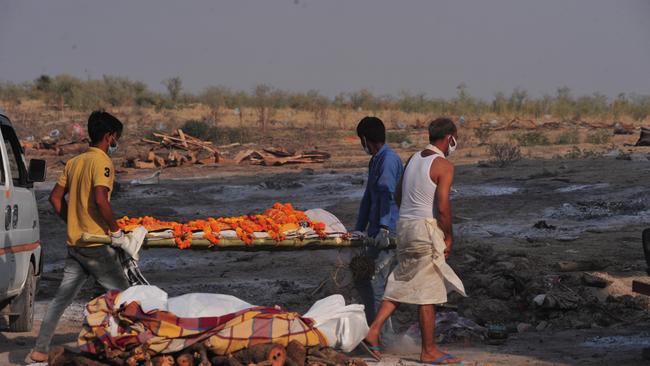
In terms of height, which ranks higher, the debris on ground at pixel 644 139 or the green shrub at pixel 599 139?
the debris on ground at pixel 644 139

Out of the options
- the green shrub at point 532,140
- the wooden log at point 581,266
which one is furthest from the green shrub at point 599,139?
the wooden log at point 581,266

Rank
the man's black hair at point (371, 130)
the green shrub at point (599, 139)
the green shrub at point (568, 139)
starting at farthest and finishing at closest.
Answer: the green shrub at point (568, 139) → the green shrub at point (599, 139) → the man's black hair at point (371, 130)

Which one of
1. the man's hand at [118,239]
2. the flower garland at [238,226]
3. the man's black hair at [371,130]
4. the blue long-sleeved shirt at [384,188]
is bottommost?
the flower garland at [238,226]

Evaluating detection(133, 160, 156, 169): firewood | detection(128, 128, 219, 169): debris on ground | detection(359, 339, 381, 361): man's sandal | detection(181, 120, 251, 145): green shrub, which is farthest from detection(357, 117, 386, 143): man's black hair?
detection(181, 120, 251, 145): green shrub

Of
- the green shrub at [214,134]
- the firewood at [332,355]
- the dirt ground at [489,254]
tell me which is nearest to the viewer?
the firewood at [332,355]

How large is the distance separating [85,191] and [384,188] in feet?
8.00

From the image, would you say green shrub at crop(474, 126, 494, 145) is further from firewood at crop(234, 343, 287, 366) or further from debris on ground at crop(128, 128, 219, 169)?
firewood at crop(234, 343, 287, 366)

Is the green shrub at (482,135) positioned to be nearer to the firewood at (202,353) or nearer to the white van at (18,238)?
the white van at (18,238)

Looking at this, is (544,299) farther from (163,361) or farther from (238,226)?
(163,361)

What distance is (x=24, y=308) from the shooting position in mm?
9727

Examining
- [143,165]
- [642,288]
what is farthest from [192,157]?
[642,288]

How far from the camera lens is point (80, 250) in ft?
25.7

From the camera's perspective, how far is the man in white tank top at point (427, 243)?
307 inches

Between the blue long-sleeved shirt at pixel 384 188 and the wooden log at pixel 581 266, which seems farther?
the wooden log at pixel 581 266
